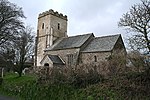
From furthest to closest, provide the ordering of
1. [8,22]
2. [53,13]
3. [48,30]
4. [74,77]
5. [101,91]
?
[53,13]
[48,30]
[8,22]
[74,77]
[101,91]

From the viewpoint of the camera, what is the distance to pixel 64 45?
44000mm

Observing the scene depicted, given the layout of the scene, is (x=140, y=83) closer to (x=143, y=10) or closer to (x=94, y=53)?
(x=143, y=10)

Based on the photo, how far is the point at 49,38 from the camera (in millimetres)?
49531

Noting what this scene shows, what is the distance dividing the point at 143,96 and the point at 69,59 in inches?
1144

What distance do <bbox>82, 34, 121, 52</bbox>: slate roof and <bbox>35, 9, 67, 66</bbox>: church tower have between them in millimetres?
12526

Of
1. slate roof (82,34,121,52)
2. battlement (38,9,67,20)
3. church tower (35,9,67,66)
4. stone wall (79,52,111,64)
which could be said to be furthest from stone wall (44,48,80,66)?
battlement (38,9,67,20)

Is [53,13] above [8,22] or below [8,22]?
above

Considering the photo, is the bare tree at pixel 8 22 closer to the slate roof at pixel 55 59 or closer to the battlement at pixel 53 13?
the slate roof at pixel 55 59

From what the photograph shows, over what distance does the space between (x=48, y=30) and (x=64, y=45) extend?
8.56m

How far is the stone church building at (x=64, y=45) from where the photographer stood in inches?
1437

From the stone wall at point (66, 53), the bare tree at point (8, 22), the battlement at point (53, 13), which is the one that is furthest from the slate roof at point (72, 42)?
the bare tree at point (8, 22)

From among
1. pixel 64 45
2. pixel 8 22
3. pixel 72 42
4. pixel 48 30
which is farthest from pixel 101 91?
pixel 48 30

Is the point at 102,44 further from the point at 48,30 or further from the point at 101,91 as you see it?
the point at 101,91

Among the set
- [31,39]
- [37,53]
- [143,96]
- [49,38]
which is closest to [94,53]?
[31,39]
